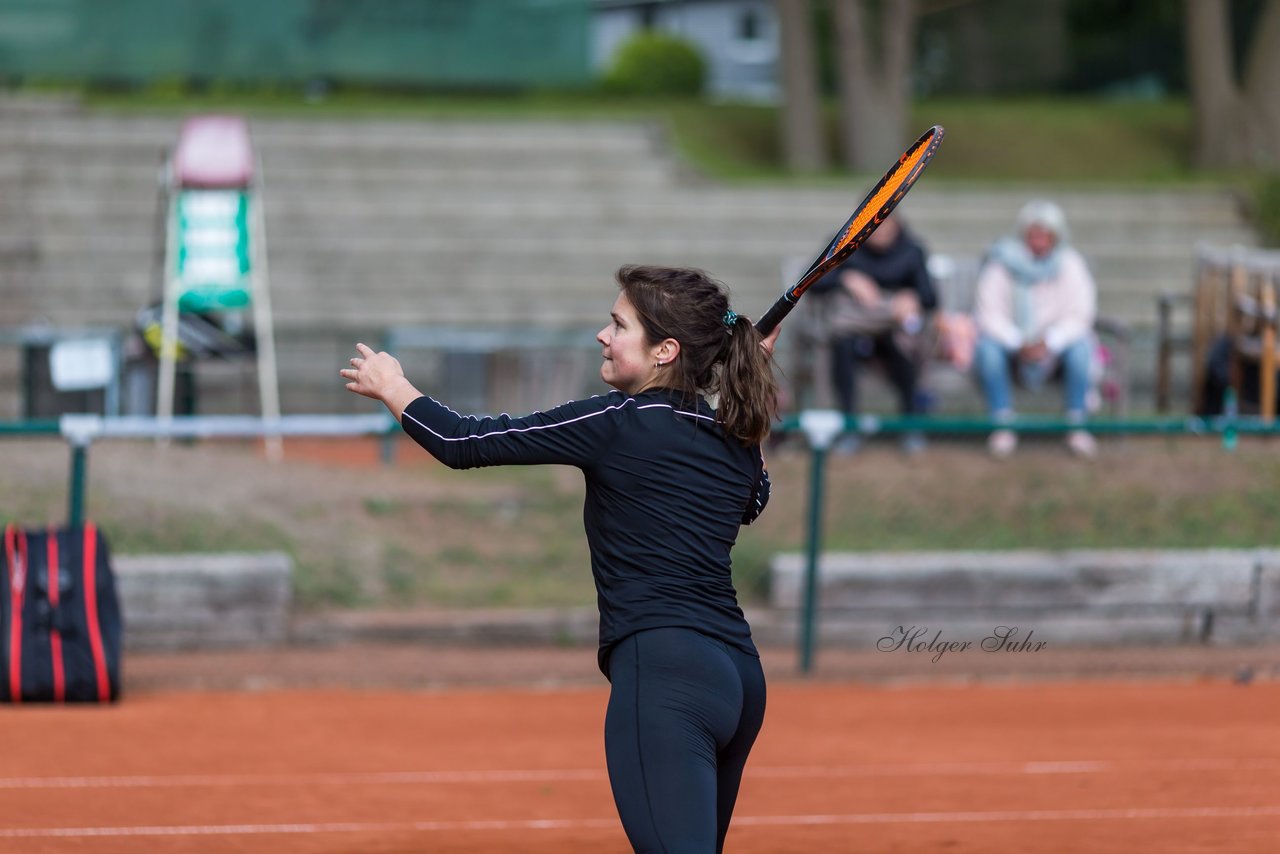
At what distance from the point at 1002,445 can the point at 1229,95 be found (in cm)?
1213

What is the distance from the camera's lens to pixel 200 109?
21.1 metres

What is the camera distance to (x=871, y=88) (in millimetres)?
21703

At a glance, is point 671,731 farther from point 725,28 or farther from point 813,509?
point 725,28

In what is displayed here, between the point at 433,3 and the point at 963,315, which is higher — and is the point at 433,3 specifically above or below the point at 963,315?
above

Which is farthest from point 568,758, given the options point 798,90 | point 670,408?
point 798,90

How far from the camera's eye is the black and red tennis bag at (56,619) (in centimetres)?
850

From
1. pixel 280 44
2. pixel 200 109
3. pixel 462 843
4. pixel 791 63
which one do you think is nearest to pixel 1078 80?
pixel 791 63

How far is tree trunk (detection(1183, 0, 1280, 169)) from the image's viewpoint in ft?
71.0

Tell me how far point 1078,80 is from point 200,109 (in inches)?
676

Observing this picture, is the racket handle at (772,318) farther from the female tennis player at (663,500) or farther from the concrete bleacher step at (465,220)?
the concrete bleacher step at (465,220)

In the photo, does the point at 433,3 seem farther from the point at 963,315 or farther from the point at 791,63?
the point at 963,315

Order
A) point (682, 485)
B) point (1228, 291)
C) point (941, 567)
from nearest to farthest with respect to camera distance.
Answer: point (682, 485) → point (941, 567) → point (1228, 291)

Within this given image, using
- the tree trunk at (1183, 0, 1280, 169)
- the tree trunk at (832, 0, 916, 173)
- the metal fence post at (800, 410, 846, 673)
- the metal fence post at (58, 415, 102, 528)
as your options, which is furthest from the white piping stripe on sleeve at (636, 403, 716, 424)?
the tree trunk at (1183, 0, 1280, 169)

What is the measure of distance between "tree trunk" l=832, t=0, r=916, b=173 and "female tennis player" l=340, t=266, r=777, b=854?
1720 cm
